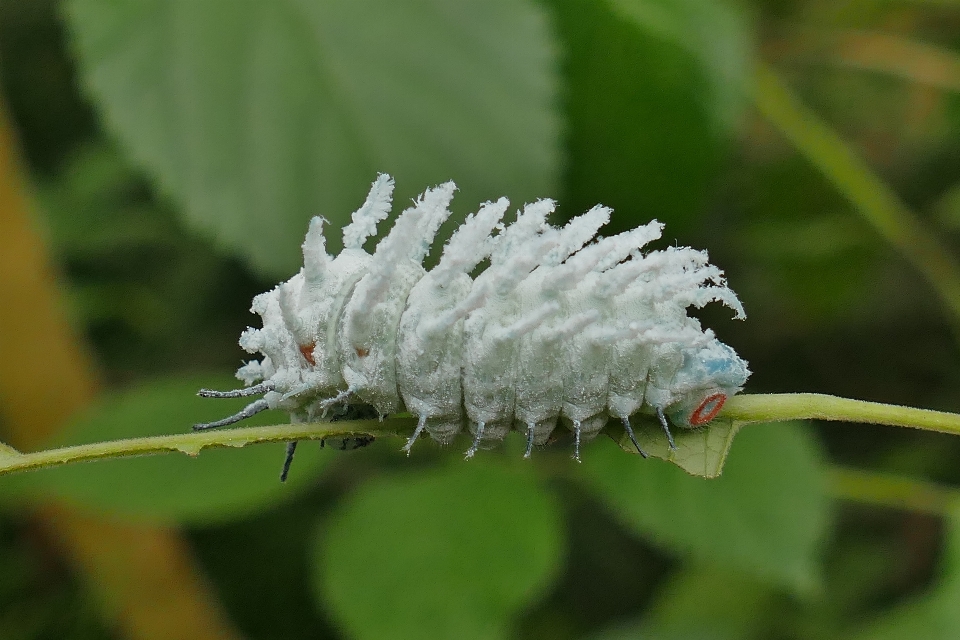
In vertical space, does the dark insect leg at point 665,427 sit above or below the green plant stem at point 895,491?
below

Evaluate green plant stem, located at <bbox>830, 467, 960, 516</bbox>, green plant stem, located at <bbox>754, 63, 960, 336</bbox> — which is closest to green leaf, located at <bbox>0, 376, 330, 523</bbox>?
green plant stem, located at <bbox>830, 467, 960, 516</bbox>

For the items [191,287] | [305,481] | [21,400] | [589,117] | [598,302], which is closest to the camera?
[598,302]

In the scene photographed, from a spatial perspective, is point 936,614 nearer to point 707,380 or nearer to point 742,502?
point 742,502

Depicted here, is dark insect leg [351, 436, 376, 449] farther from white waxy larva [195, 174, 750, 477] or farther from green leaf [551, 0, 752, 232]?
green leaf [551, 0, 752, 232]

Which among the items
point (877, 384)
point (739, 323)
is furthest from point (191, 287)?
point (877, 384)

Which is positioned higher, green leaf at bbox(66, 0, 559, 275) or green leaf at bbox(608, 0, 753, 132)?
green leaf at bbox(608, 0, 753, 132)

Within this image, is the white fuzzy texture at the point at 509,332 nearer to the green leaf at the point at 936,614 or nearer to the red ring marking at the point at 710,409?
the red ring marking at the point at 710,409

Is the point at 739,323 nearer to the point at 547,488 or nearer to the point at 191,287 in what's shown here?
the point at 547,488

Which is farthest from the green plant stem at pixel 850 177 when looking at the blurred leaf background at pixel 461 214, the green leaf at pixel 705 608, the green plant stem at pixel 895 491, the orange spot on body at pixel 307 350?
the orange spot on body at pixel 307 350
